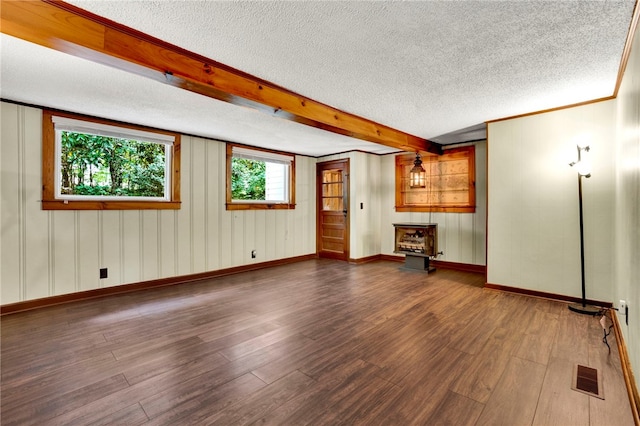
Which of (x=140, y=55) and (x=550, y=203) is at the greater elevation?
(x=140, y=55)

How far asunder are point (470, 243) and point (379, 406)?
4.44 m

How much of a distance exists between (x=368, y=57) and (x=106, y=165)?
12.3ft

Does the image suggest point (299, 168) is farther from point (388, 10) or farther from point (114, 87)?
point (388, 10)

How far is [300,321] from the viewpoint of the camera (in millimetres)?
3002

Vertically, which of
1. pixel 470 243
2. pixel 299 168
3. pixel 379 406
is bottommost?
pixel 379 406

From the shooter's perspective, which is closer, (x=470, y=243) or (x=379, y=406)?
(x=379, y=406)

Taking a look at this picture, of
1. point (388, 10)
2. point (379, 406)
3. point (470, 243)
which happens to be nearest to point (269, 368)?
point (379, 406)

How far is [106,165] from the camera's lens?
13.2 ft

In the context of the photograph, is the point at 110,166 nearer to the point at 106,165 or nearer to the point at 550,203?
the point at 106,165

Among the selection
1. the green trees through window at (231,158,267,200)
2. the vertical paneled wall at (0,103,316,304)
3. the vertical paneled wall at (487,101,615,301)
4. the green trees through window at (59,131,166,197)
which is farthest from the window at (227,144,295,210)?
the vertical paneled wall at (487,101,615,301)

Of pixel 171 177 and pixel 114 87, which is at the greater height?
pixel 114 87

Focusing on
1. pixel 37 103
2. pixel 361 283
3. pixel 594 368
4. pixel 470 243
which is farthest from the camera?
pixel 470 243

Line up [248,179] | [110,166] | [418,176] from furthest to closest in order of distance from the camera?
[248,179] < [418,176] < [110,166]

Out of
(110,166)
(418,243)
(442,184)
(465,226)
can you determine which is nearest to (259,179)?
(110,166)
